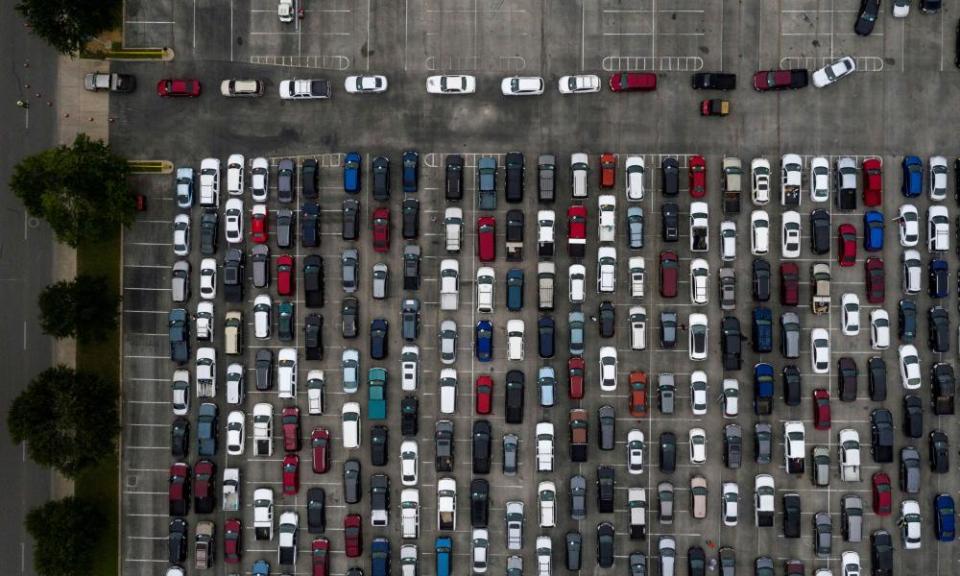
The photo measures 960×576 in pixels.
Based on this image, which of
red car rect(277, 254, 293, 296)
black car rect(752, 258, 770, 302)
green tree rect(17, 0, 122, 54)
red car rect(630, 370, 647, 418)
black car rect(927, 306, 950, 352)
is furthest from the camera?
red car rect(277, 254, 293, 296)

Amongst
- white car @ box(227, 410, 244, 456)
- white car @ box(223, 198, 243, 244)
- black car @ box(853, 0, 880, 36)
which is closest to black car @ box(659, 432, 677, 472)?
white car @ box(227, 410, 244, 456)

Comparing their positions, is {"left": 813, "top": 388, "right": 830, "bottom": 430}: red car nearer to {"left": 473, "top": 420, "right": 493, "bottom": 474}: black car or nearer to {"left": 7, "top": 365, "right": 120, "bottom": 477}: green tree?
{"left": 473, "top": 420, "right": 493, "bottom": 474}: black car

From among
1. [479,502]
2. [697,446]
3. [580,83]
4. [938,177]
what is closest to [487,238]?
[580,83]

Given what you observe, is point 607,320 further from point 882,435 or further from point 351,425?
point 882,435

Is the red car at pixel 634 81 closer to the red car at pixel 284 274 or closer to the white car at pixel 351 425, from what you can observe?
the red car at pixel 284 274

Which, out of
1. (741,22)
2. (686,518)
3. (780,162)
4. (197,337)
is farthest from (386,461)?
(741,22)
